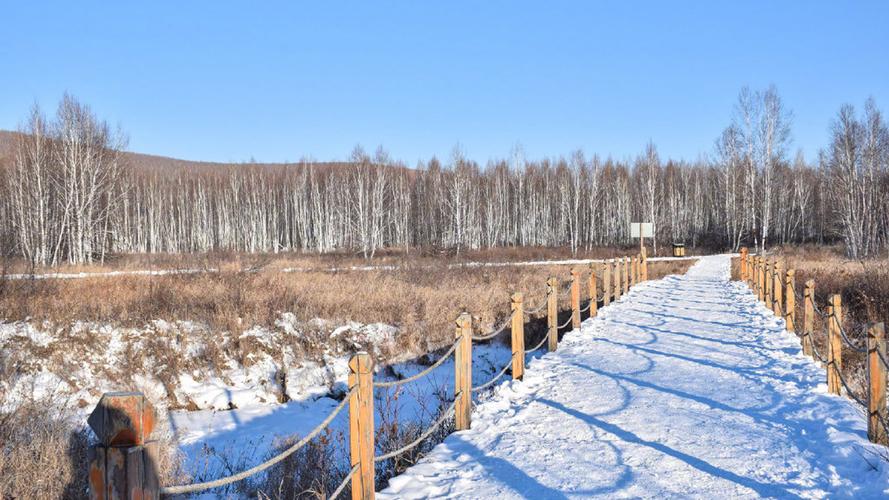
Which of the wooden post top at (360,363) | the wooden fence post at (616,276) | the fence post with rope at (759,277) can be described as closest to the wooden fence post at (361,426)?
the wooden post top at (360,363)

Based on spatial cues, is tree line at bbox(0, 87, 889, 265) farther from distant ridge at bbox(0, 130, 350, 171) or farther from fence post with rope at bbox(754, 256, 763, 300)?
fence post with rope at bbox(754, 256, 763, 300)

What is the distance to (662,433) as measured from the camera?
18.3ft

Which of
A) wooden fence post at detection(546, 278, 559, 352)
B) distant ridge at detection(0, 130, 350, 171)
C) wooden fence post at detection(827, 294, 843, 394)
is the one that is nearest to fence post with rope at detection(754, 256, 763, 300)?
wooden fence post at detection(546, 278, 559, 352)

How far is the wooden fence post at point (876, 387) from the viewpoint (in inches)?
203

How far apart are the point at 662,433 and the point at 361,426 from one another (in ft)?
9.82

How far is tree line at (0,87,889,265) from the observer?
34844 millimetres

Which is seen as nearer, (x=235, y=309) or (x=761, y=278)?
(x=235, y=309)

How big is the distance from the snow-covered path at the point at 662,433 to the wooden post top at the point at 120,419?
2.64 metres

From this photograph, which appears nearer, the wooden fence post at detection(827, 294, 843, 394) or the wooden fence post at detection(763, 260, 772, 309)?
the wooden fence post at detection(827, 294, 843, 394)

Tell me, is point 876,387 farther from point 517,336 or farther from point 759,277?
point 759,277

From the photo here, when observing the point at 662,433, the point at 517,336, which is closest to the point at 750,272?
the point at 517,336

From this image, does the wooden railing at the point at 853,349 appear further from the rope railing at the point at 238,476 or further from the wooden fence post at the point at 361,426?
the rope railing at the point at 238,476

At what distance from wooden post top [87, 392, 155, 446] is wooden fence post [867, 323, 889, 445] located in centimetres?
559

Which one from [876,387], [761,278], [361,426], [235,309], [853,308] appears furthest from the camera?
[761,278]
